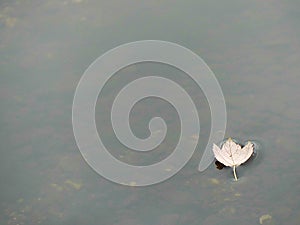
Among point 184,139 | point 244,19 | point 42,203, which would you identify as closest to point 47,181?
point 42,203

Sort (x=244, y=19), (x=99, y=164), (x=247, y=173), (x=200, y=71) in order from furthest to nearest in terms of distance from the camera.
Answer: (x=244, y=19), (x=200, y=71), (x=99, y=164), (x=247, y=173)

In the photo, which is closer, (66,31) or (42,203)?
(42,203)

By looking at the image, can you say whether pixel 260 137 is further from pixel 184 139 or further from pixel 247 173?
pixel 184 139

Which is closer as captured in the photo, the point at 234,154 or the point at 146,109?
the point at 234,154
